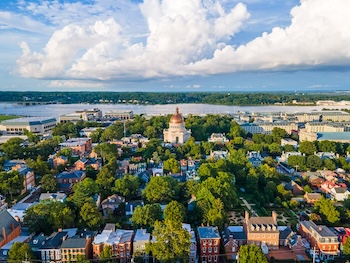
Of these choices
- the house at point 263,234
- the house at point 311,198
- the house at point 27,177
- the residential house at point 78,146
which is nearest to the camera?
the house at point 263,234

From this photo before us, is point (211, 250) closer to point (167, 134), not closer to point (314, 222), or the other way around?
point (314, 222)

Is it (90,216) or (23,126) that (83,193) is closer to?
(90,216)

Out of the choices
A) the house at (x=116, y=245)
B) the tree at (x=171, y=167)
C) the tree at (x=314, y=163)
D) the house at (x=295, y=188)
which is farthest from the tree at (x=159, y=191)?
the tree at (x=314, y=163)

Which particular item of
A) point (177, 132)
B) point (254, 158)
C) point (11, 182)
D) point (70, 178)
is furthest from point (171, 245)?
point (177, 132)

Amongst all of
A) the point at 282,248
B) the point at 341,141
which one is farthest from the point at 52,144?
the point at 341,141

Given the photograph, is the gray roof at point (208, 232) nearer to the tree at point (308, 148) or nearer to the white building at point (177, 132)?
the tree at point (308, 148)

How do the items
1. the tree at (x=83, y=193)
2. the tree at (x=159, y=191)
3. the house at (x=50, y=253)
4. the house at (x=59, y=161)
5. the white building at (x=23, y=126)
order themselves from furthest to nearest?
the white building at (x=23, y=126), the house at (x=59, y=161), the tree at (x=159, y=191), the tree at (x=83, y=193), the house at (x=50, y=253)
